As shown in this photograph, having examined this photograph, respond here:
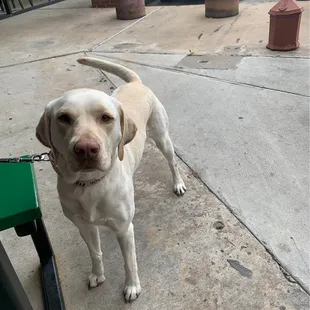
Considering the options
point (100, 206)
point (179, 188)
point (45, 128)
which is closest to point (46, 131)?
point (45, 128)

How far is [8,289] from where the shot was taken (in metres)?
1.54

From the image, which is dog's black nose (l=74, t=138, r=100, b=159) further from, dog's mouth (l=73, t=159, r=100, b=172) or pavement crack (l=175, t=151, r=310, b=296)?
pavement crack (l=175, t=151, r=310, b=296)

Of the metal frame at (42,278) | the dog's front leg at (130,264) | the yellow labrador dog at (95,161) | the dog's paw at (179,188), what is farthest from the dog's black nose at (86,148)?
the dog's paw at (179,188)

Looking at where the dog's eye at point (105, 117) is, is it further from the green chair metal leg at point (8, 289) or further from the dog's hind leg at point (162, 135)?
the dog's hind leg at point (162, 135)

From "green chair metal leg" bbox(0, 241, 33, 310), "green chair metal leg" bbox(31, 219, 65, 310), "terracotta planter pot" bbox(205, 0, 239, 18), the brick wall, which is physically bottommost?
the brick wall

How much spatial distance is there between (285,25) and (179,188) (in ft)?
11.8

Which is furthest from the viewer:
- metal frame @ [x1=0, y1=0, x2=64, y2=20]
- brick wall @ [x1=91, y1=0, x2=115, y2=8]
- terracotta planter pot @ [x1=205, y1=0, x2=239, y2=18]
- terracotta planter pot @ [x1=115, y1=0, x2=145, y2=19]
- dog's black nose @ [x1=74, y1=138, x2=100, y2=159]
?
brick wall @ [x1=91, y1=0, x2=115, y2=8]

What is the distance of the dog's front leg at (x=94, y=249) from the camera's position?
202 centimetres

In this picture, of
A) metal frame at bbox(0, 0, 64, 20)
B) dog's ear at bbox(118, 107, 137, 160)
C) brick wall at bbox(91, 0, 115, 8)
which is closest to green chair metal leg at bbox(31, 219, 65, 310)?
dog's ear at bbox(118, 107, 137, 160)

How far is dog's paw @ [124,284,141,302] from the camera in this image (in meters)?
2.12

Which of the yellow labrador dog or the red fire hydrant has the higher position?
the yellow labrador dog

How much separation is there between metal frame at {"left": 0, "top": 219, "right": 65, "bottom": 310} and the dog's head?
507 mm

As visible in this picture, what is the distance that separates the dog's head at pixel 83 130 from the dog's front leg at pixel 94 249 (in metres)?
0.52

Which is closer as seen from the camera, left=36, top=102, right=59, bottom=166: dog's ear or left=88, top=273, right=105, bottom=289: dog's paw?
left=36, top=102, right=59, bottom=166: dog's ear
